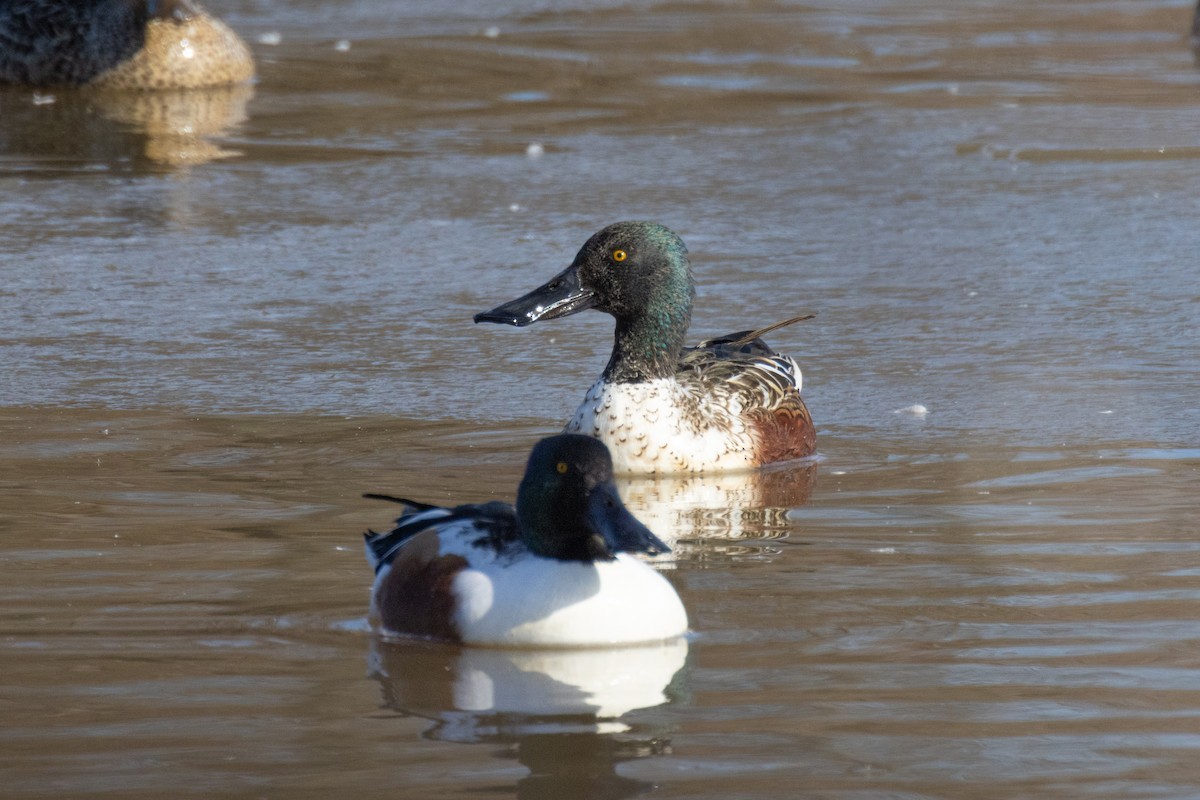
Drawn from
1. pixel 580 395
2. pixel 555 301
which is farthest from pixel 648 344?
pixel 580 395

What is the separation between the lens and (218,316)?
28.1 ft

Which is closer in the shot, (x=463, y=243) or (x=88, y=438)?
(x=88, y=438)

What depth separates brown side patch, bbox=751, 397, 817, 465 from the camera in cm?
679

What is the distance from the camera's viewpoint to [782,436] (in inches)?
267

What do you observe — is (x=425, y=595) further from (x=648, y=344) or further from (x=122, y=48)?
(x=122, y=48)

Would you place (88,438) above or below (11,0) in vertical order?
below

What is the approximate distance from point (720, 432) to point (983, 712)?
2652mm

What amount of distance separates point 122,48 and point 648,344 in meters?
8.24

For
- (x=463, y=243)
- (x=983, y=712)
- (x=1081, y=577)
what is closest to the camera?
(x=983, y=712)

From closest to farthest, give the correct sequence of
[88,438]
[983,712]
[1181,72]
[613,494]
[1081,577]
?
[983,712]
[613,494]
[1081,577]
[88,438]
[1181,72]

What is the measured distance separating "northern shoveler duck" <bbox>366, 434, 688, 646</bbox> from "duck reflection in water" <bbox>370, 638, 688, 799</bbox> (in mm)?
56

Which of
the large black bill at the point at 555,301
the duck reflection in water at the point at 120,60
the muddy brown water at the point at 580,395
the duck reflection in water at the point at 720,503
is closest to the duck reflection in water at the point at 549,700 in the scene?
the muddy brown water at the point at 580,395

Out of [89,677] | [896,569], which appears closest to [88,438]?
[89,677]

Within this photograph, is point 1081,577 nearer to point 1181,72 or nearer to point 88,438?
point 88,438
